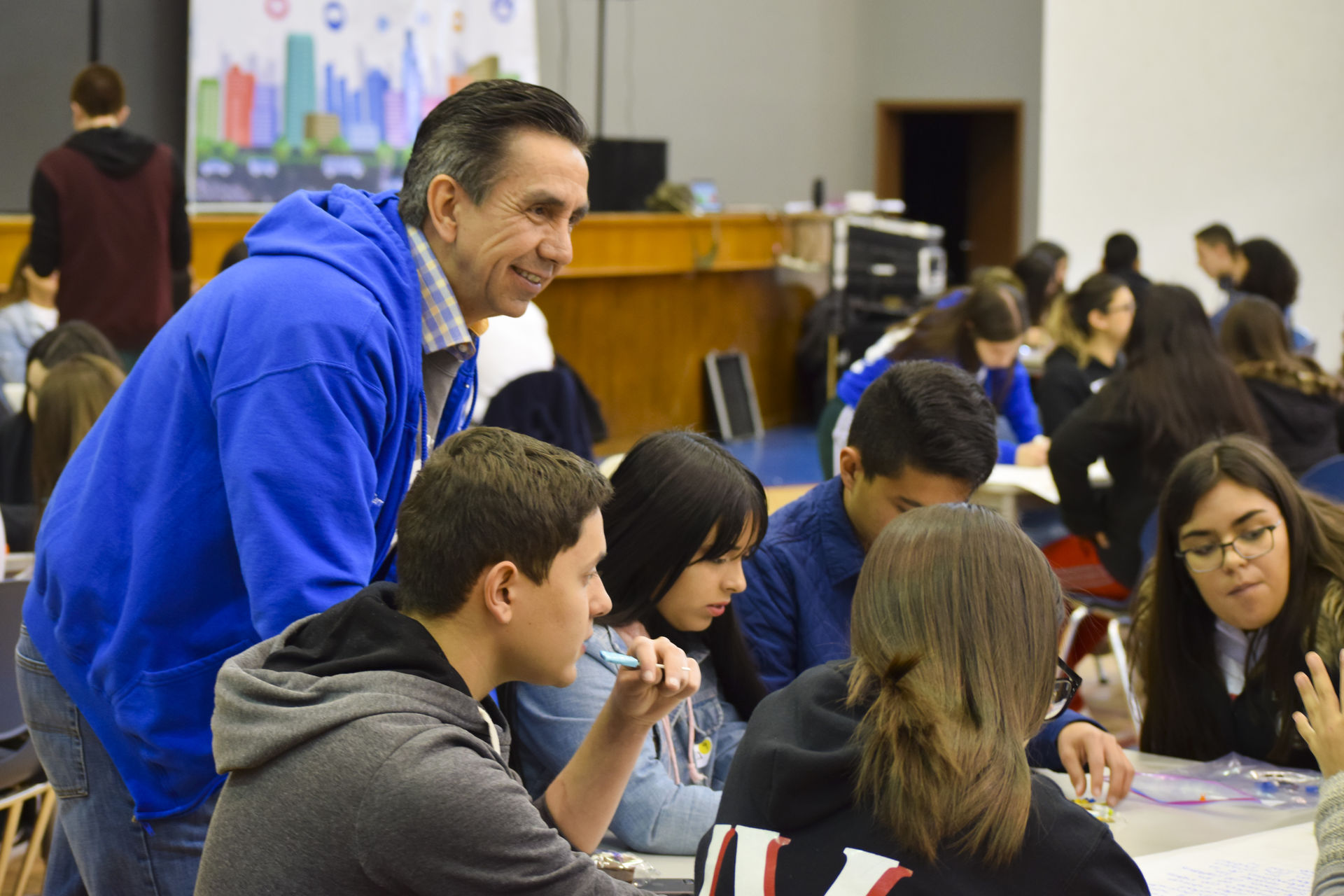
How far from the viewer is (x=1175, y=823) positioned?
1.83 meters

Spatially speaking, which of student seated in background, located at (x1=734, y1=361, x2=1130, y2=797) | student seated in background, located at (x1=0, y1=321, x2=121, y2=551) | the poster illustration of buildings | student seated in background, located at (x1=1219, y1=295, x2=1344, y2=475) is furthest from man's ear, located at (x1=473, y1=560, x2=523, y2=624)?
the poster illustration of buildings

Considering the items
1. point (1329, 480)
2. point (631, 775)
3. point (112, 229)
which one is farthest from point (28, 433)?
point (1329, 480)

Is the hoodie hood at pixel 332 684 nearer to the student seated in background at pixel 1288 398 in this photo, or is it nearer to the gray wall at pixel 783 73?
the student seated in background at pixel 1288 398

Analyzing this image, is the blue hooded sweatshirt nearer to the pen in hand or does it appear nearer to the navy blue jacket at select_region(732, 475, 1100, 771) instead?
the pen in hand

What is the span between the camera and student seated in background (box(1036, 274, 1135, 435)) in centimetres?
505

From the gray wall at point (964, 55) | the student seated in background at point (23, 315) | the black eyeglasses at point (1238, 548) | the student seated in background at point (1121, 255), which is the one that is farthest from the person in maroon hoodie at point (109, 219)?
the gray wall at point (964, 55)

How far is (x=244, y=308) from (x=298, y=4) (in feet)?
19.8

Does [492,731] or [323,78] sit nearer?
[492,731]

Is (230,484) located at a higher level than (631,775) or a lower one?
higher

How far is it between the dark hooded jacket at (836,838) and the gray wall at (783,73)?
7.69m

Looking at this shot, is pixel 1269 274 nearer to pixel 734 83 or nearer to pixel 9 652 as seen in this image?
pixel 734 83

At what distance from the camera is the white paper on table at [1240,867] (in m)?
1.54

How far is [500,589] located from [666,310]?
722 cm

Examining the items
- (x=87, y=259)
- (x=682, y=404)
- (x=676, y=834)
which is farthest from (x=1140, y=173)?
(x=676, y=834)
